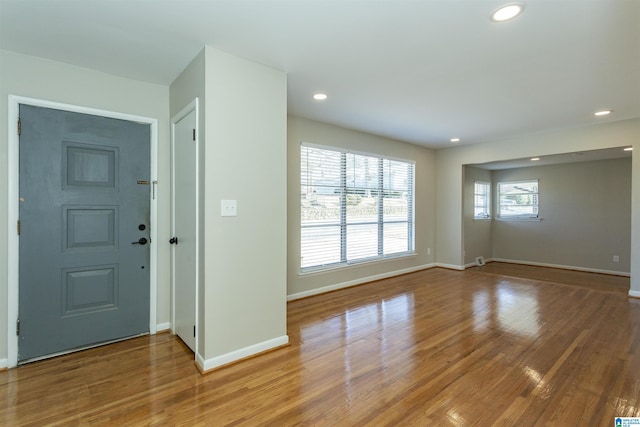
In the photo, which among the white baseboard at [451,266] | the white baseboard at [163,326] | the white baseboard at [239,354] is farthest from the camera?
the white baseboard at [451,266]

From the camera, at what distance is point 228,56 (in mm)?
2502

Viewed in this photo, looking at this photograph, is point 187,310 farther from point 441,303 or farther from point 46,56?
point 441,303

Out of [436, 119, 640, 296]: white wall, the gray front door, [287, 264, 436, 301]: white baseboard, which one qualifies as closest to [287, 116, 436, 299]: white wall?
[287, 264, 436, 301]: white baseboard

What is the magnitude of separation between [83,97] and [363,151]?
3.70m

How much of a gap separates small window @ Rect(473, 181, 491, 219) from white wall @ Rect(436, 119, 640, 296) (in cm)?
145

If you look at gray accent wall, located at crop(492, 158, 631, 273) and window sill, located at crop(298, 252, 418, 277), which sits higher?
gray accent wall, located at crop(492, 158, 631, 273)

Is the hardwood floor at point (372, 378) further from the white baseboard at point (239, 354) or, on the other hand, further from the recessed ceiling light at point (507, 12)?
the recessed ceiling light at point (507, 12)

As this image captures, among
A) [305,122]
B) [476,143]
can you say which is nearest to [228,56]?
[305,122]

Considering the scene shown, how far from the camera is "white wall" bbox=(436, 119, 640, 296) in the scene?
14.2 feet

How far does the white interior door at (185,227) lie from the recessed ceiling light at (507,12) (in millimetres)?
2292

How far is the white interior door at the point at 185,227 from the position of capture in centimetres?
262

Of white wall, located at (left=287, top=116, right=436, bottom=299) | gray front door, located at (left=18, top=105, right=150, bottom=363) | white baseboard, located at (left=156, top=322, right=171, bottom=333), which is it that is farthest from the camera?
white wall, located at (left=287, top=116, right=436, bottom=299)

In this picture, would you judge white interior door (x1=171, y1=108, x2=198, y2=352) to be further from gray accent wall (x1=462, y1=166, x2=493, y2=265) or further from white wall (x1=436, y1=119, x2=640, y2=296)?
gray accent wall (x1=462, y1=166, x2=493, y2=265)

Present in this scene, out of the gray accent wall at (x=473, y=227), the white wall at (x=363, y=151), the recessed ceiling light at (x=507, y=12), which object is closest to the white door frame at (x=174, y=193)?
the white wall at (x=363, y=151)
